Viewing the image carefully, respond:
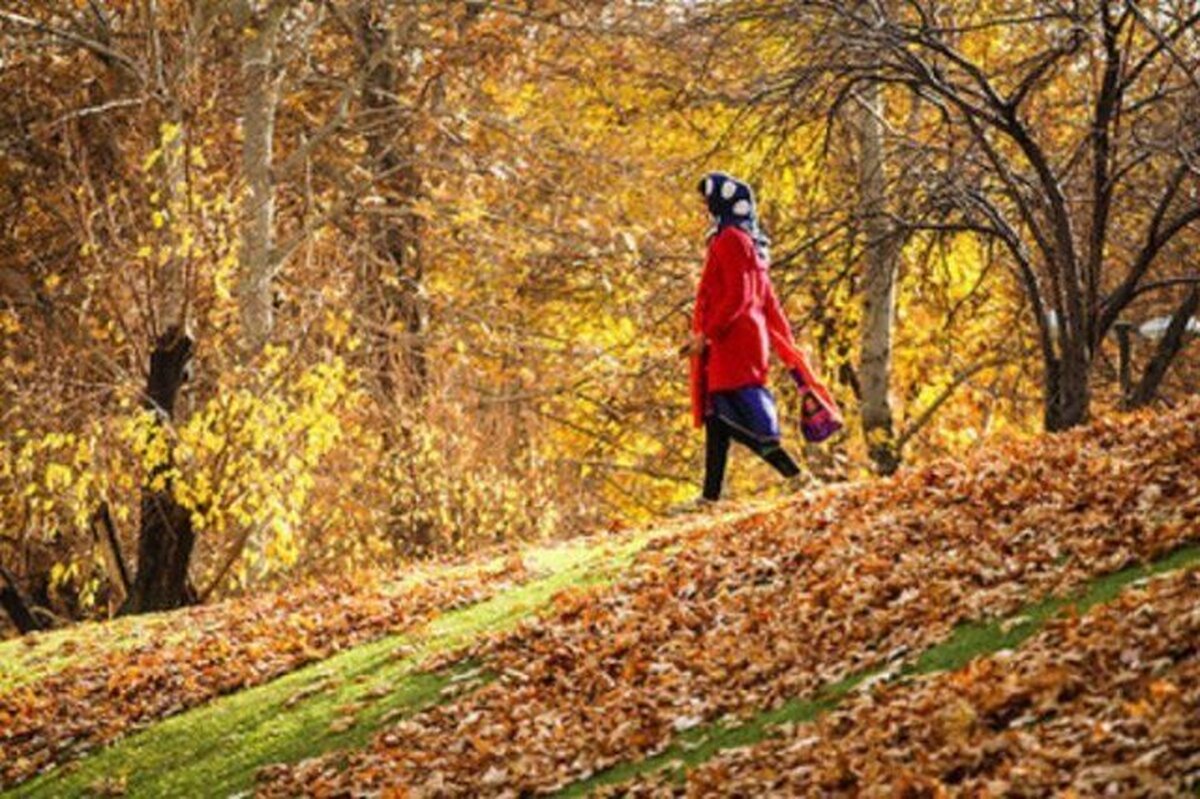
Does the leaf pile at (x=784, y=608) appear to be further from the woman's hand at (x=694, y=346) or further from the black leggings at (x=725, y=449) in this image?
the woman's hand at (x=694, y=346)

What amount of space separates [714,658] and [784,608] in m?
0.61

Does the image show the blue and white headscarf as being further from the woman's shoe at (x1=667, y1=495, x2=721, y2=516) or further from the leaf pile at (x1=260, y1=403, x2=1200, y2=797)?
the leaf pile at (x1=260, y1=403, x2=1200, y2=797)

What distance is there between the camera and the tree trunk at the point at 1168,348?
1496 cm

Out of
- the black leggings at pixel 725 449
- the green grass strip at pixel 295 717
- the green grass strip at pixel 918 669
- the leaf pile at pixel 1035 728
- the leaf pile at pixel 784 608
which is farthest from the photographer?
the black leggings at pixel 725 449

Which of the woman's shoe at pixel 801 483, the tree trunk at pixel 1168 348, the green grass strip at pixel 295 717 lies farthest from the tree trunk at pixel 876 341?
the green grass strip at pixel 295 717

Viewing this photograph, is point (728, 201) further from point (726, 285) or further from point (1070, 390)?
point (1070, 390)

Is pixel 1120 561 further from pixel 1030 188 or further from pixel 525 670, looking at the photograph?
pixel 1030 188

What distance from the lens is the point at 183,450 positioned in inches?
552

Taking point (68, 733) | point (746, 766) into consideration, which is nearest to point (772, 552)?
point (746, 766)

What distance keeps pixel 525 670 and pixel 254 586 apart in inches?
338

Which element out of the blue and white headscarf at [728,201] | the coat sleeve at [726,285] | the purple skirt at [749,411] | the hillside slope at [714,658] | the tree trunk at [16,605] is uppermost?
the blue and white headscarf at [728,201]

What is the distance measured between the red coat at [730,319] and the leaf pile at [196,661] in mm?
1878

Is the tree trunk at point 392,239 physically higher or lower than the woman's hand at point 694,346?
higher

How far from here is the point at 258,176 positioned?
17.3 meters
